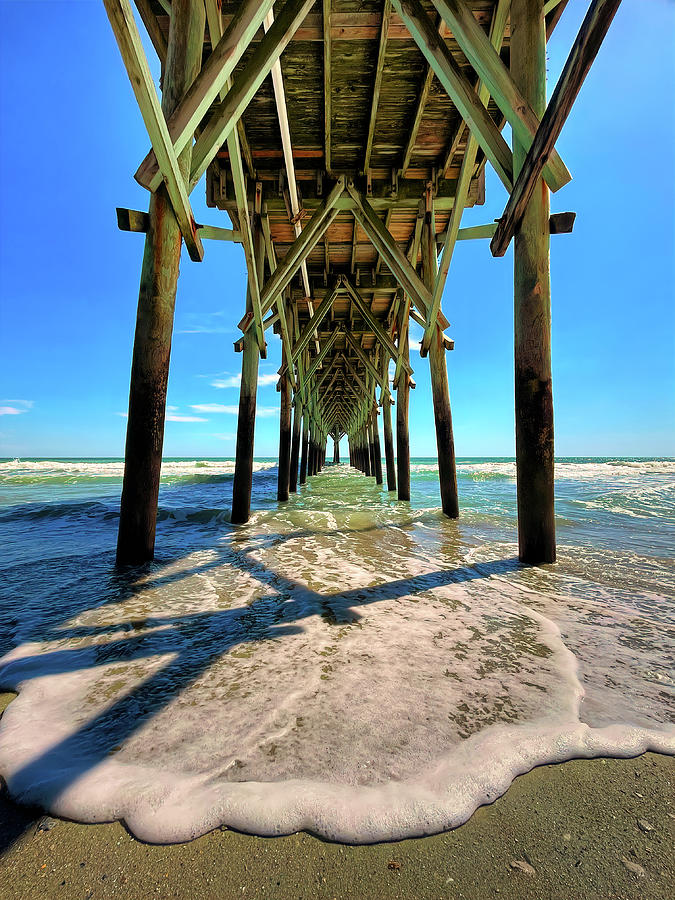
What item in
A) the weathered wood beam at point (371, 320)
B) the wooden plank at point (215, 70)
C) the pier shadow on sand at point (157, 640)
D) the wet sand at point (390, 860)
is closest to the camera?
the wet sand at point (390, 860)

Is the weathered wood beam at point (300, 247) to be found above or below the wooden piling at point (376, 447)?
above

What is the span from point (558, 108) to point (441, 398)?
3.89m

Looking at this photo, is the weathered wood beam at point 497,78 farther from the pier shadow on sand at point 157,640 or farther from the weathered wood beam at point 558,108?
the pier shadow on sand at point 157,640

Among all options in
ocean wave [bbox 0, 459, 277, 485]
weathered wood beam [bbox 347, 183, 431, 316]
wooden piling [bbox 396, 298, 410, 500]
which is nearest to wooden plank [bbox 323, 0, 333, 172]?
weathered wood beam [bbox 347, 183, 431, 316]

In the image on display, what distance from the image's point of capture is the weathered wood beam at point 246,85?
3086 millimetres

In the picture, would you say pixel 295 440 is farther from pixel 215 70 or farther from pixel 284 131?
pixel 215 70

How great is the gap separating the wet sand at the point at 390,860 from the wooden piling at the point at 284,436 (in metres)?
7.94

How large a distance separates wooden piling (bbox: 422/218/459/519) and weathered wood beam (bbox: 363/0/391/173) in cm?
122

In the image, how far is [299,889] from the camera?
74 centimetres

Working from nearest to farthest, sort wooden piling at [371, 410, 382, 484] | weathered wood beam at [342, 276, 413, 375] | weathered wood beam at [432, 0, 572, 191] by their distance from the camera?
1. weathered wood beam at [432, 0, 572, 191]
2. weathered wood beam at [342, 276, 413, 375]
3. wooden piling at [371, 410, 382, 484]

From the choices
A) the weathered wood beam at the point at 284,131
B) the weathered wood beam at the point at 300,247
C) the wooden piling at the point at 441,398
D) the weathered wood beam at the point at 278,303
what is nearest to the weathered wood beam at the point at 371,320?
the weathered wood beam at the point at 278,303

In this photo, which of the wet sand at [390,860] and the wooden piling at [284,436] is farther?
the wooden piling at [284,436]

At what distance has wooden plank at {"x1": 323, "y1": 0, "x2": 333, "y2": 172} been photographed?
3869 mm

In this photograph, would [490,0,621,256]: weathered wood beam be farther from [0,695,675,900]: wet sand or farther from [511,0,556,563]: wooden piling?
[0,695,675,900]: wet sand
